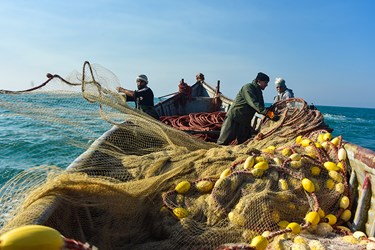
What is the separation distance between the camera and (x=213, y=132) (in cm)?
762

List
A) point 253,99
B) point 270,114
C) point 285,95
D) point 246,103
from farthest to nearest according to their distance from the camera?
point 285,95
point 246,103
point 253,99
point 270,114

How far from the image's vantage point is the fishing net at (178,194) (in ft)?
9.51

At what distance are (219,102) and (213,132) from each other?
4.13 metres

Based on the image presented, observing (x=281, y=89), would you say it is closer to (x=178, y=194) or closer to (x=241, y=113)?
(x=241, y=113)

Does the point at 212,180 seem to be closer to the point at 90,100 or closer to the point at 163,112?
the point at 90,100

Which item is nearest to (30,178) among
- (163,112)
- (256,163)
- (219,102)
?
(256,163)

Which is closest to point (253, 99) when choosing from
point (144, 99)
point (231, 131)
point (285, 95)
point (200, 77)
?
point (231, 131)

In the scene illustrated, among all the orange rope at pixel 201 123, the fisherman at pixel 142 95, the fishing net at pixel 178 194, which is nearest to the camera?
the fishing net at pixel 178 194

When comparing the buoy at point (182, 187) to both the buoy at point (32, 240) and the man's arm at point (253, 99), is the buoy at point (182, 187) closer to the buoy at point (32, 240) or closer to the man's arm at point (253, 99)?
the buoy at point (32, 240)

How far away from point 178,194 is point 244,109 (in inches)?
134

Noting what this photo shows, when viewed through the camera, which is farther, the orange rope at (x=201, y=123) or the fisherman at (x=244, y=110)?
the orange rope at (x=201, y=123)

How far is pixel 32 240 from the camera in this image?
4.58ft

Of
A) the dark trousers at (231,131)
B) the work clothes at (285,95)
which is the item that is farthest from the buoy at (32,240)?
the work clothes at (285,95)

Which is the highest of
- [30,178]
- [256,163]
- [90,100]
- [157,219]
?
[90,100]
